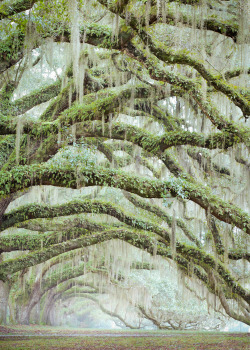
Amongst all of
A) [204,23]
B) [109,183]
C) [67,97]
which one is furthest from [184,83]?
[67,97]

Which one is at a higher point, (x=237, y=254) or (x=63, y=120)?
(x=63, y=120)

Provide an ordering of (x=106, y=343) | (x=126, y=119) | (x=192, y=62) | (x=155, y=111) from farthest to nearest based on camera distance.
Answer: (x=126, y=119) → (x=155, y=111) → (x=106, y=343) → (x=192, y=62)

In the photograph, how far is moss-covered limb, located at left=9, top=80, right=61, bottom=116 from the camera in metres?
8.64

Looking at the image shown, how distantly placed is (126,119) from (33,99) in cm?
315

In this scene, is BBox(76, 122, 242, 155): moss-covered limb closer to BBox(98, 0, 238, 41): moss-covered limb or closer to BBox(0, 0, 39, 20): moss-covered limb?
BBox(98, 0, 238, 41): moss-covered limb

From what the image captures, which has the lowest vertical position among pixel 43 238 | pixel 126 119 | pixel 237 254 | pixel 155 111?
pixel 237 254

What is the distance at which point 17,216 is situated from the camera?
311 inches

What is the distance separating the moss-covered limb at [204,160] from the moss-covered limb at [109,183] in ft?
9.25

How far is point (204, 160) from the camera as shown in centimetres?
988

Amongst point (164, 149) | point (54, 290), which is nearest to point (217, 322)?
point (54, 290)

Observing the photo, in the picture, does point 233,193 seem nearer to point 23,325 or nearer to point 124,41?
point 124,41

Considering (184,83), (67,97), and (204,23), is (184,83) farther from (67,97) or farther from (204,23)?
(67,97)

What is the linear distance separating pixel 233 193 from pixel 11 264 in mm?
6297

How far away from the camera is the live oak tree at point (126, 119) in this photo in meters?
5.52
